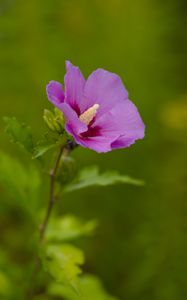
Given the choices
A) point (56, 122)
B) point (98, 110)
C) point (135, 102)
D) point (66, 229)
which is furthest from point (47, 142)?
point (135, 102)

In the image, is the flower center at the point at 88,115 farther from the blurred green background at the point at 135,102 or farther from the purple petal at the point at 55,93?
the blurred green background at the point at 135,102

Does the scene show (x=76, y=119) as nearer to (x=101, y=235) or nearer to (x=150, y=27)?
(x=101, y=235)

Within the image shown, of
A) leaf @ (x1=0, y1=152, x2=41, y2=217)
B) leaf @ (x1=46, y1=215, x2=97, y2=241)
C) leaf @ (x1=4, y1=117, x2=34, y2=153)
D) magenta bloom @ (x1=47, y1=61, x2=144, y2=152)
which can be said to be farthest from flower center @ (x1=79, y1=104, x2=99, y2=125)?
leaf @ (x1=46, y1=215, x2=97, y2=241)

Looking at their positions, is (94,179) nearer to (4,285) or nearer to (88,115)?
(88,115)

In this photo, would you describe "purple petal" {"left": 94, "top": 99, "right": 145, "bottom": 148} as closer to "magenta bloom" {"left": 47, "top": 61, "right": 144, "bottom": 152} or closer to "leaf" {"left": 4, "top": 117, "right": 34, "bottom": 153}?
"magenta bloom" {"left": 47, "top": 61, "right": 144, "bottom": 152}

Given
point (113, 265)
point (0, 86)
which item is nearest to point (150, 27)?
point (0, 86)
